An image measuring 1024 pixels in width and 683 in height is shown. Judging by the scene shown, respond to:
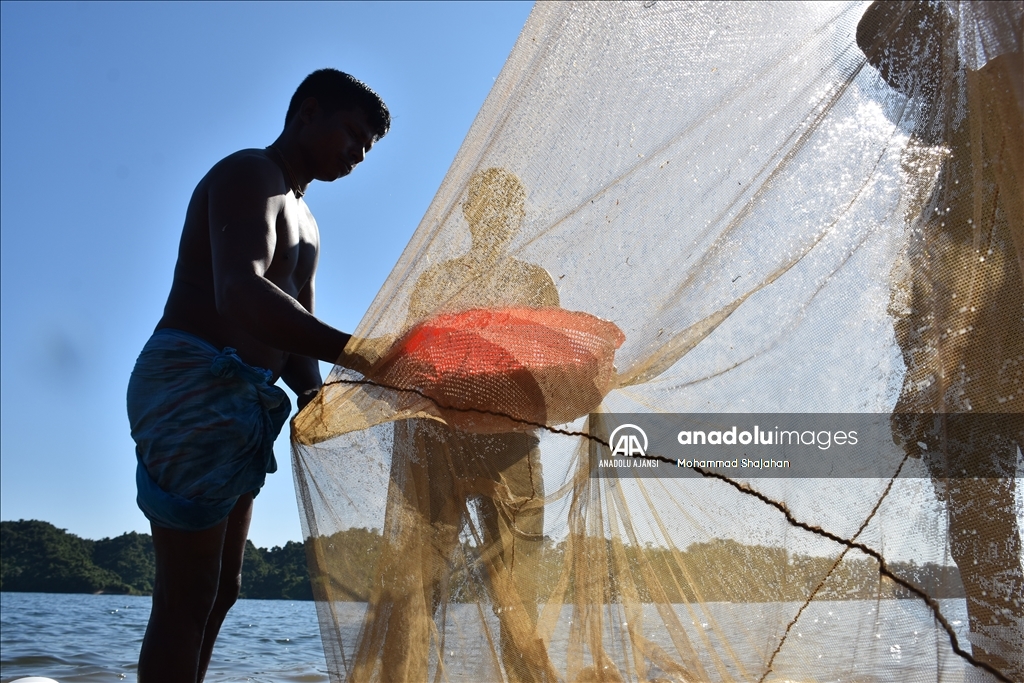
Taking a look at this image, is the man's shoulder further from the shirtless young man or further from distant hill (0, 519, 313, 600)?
distant hill (0, 519, 313, 600)

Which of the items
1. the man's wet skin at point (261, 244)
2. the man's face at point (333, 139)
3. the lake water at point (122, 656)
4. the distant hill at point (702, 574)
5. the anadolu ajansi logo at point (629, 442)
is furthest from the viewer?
the lake water at point (122, 656)

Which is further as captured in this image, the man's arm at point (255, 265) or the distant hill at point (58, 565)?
the distant hill at point (58, 565)

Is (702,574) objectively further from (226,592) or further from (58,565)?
(58,565)

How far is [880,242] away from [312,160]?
1632mm

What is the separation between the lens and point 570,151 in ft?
5.83

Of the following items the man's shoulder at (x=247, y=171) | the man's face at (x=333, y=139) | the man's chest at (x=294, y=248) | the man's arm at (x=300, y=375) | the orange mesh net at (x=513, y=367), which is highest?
the man's face at (x=333, y=139)

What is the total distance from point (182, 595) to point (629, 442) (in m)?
1.19

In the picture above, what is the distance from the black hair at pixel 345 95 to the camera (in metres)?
2.29

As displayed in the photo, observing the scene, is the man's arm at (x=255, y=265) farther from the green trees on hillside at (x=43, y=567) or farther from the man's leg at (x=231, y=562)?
the green trees on hillside at (x=43, y=567)

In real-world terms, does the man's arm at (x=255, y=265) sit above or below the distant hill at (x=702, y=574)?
above

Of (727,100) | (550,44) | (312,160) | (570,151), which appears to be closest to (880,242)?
(727,100)

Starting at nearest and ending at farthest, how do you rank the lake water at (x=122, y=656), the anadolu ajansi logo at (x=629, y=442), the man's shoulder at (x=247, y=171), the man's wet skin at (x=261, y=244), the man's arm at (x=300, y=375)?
the anadolu ajansi logo at (x=629, y=442)
the man's wet skin at (x=261, y=244)
the man's shoulder at (x=247, y=171)
the man's arm at (x=300, y=375)
the lake water at (x=122, y=656)

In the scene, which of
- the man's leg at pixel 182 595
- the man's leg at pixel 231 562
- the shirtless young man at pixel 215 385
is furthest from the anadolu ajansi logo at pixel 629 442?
the man's leg at pixel 231 562

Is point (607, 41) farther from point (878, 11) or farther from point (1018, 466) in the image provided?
point (1018, 466)
